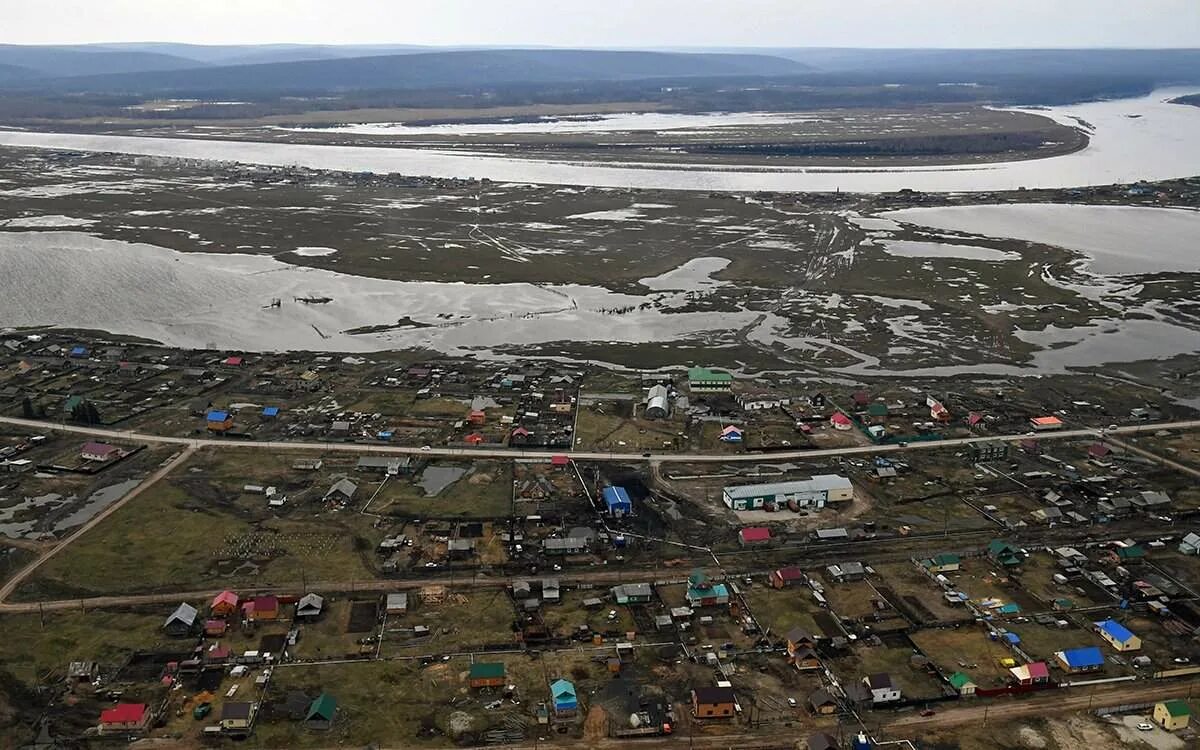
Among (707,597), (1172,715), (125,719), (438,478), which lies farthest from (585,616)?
(1172,715)

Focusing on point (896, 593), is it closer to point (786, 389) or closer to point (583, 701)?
point (583, 701)

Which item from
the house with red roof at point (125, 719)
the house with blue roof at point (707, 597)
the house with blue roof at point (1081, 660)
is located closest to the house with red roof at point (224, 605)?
the house with red roof at point (125, 719)

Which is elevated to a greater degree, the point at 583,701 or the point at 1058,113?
the point at 1058,113

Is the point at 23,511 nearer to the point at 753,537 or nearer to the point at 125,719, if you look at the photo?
the point at 125,719

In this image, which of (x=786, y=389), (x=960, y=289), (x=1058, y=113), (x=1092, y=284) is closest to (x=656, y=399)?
(x=786, y=389)

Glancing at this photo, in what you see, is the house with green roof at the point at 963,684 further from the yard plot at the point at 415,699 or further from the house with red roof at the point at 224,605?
the house with red roof at the point at 224,605

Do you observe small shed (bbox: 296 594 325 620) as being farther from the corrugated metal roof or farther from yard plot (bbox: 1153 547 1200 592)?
yard plot (bbox: 1153 547 1200 592)
